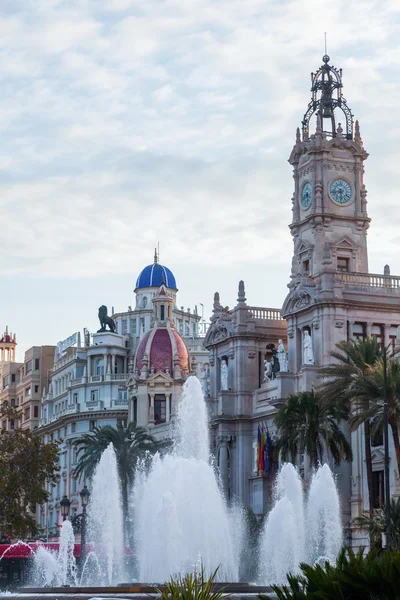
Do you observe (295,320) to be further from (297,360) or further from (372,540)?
(372,540)

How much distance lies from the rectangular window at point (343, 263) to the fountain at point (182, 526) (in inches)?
1348

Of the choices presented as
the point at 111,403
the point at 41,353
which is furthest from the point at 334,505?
the point at 41,353

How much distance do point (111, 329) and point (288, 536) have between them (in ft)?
232

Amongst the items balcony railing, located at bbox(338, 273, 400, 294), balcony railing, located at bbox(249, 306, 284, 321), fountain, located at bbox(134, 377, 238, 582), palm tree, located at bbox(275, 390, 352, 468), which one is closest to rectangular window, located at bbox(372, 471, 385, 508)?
palm tree, located at bbox(275, 390, 352, 468)

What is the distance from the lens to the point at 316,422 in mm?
56844

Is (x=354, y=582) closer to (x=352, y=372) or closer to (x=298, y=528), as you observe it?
(x=298, y=528)

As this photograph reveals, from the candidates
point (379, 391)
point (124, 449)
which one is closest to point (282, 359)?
point (124, 449)

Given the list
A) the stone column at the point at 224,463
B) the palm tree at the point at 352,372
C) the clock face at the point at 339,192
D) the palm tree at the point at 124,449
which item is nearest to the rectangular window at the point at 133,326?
the palm tree at the point at 124,449

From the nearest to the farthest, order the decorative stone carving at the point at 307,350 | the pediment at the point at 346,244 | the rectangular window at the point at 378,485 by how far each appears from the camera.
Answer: the rectangular window at the point at 378,485 → the decorative stone carving at the point at 307,350 → the pediment at the point at 346,244

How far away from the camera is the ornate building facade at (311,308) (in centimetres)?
6838

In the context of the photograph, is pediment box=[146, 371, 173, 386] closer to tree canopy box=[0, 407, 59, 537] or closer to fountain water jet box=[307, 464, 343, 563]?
tree canopy box=[0, 407, 59, 537]

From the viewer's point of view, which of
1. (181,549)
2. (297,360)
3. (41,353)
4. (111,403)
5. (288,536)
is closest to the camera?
(181,549)

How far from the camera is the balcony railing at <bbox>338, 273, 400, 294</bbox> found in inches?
2758

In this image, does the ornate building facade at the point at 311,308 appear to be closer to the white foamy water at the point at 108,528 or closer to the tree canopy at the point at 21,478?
the white foamy water at the point at 108,528
